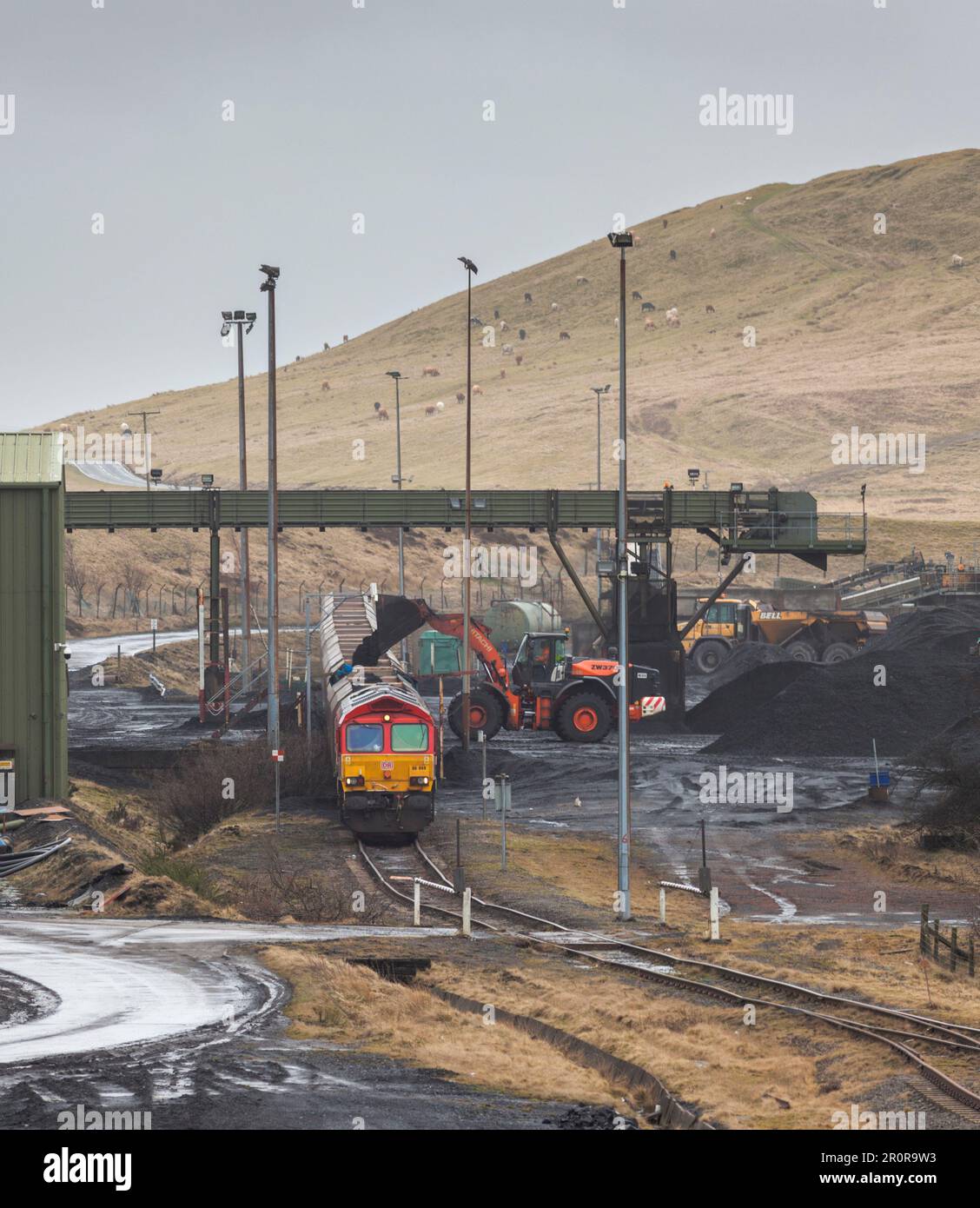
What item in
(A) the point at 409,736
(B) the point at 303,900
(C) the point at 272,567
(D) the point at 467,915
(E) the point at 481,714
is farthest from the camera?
(E) the point at 481,714

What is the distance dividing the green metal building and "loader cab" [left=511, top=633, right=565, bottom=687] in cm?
1823

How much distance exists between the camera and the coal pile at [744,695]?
184 feet

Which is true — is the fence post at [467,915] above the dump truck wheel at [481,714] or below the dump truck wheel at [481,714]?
below

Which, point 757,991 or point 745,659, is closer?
point 757,991

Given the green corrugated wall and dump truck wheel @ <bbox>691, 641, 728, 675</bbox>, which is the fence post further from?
dump truck wheel @ <bbox>691, 641, 728, 675</bbox>

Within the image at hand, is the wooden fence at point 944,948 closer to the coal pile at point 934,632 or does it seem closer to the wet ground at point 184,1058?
the wet ground at point 184,1058

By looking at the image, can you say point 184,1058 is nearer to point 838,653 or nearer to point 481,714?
point 481,714

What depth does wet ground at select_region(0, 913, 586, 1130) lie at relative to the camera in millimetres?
14547

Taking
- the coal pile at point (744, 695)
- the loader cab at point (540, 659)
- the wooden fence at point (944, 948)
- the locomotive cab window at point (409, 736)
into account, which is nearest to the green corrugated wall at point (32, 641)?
the locomotive cab window at point (409, 736)

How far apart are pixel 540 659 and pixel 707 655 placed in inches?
878

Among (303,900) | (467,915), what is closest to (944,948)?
(467,915)

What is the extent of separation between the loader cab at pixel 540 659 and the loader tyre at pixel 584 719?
974 mm

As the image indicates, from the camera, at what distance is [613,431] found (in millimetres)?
154750

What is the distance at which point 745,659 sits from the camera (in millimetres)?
66688
